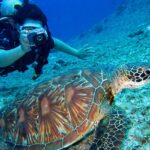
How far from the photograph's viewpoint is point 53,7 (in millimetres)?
97500

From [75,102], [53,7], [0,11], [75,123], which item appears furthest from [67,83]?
[53,7]

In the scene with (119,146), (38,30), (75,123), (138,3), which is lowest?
(119,146)

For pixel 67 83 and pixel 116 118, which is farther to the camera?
pixel 67 83

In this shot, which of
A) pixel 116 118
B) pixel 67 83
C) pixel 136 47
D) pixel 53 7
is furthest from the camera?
pixel 53 7

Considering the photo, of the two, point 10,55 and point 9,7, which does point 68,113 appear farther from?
point 9,7

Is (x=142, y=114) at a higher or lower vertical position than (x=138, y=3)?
lower

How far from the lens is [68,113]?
2.85 metres

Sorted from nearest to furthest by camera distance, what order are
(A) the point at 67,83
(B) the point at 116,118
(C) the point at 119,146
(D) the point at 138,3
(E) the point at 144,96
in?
1. (C) the point at 119,146
2. (B) the point at 116,118
3. (A) the point at 67,83
4. (E) the point at 144,96
5. (D) the point at 138,3

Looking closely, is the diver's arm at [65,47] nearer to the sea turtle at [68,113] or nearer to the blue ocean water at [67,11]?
the sea turtle at [68,113]

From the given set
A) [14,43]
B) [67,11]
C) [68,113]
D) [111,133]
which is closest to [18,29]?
[14,43]

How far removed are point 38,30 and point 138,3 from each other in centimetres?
1421

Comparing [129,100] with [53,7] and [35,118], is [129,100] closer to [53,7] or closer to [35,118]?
[35,118]

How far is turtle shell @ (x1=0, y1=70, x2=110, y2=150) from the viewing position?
9.11ft

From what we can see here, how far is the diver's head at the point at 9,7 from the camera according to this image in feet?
12.5
